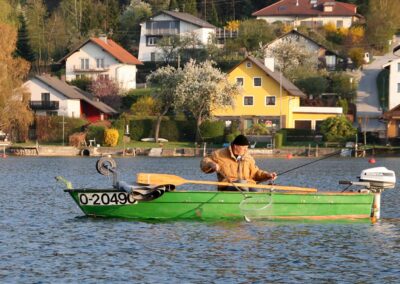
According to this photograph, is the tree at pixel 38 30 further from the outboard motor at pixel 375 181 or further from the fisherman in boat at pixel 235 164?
the fisherman in boat at pixel 235 164

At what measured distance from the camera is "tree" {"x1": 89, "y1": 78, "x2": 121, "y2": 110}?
111 m

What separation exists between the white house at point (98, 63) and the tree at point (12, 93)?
23243 mm

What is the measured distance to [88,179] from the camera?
195ft

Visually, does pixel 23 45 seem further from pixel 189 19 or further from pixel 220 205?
pixel 220 205

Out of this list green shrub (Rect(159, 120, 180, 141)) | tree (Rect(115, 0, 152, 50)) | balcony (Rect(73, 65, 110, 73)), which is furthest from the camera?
tree (Rect(115, 0, 152, 50))

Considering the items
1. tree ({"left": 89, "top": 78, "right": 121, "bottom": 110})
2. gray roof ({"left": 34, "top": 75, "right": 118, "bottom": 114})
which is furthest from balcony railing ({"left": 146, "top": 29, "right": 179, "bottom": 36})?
gray roof ({"left": 34, "top": 75, "right": 118, "bottom": 114})

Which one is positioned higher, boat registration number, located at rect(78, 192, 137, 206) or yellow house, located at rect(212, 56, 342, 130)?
yellow house, located at rect(212, 56, 342, 130)

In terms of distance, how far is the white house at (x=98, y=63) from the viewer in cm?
12000

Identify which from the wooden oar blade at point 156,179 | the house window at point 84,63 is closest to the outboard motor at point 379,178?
the wooden oar blade at point 156,179

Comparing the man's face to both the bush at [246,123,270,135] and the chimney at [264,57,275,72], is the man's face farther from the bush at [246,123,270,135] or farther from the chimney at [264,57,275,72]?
the chimney at [264,57,275,72]

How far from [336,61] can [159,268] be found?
101 metres

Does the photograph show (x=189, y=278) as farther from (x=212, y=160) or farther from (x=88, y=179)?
(x=88, y=179)

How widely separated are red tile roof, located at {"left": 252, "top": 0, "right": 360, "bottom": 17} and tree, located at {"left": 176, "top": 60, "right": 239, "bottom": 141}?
137 ft

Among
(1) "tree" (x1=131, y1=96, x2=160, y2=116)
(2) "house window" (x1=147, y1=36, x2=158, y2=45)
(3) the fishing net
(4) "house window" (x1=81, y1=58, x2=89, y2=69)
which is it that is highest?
(2) "house window" (x1=147, y1=36, x2=158, y2=45)
